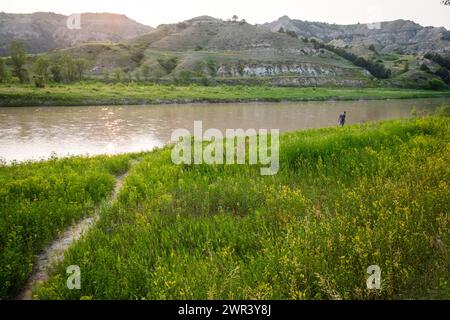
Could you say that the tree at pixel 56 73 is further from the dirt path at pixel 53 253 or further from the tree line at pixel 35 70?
the dirt path at pixel 53 253

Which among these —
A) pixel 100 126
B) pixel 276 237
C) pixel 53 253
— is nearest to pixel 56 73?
pixel 100 126

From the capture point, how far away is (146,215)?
8805 mm

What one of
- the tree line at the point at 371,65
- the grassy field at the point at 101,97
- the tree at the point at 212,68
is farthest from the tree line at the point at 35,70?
the tree line at the point at 371,65

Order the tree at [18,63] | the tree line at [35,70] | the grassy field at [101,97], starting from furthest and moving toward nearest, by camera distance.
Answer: the tree at [18,63] → the tree line at [35,70] → the grassy field at [101,97]

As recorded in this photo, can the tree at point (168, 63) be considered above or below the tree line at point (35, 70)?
above

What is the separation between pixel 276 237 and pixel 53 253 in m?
4.86

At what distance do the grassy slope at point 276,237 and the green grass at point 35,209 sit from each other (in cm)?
84

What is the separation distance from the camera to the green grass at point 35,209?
6806 millimetres

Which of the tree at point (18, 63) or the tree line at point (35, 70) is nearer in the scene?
the tree line at point (35, 70)

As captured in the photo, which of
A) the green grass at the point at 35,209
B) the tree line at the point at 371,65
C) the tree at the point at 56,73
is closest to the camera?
the green grass at the point at 35,209

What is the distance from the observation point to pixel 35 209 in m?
9.39

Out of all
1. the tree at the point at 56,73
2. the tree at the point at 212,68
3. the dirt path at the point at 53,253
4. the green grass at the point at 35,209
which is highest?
the tree at the point at 212,68

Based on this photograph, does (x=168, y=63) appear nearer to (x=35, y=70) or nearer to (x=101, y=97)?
(x=35, y=70)
